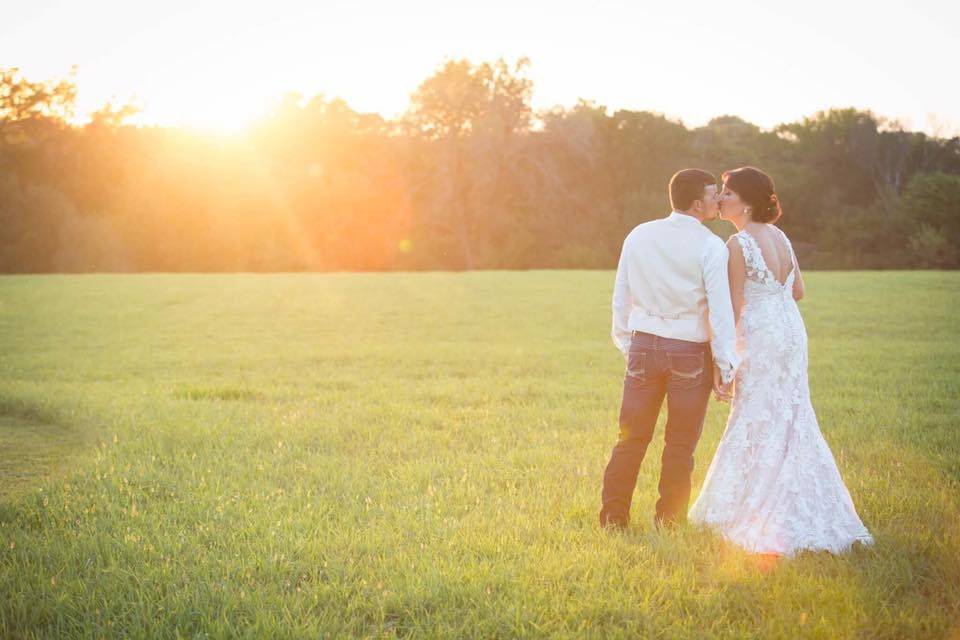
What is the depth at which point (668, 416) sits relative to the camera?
5.20 metres

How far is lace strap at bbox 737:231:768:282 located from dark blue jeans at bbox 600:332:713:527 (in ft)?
2.17

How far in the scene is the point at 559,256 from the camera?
5991 cm

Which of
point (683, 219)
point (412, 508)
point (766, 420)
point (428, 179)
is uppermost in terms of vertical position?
point (428, 179)

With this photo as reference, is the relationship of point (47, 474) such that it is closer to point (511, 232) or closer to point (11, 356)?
point (11, 356)

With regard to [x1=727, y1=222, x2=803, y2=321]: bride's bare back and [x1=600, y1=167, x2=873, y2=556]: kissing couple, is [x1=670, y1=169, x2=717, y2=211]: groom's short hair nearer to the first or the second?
[x1=600, y1=167, x2=873, y2=556]: kissing couple

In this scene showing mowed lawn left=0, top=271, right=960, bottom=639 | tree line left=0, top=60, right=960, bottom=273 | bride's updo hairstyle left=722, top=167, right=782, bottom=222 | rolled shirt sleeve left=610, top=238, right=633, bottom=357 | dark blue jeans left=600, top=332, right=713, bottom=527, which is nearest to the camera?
mowed lawn left=0, top=271, right=960, bottom=639

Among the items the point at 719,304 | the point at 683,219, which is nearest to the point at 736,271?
the point at 719,304

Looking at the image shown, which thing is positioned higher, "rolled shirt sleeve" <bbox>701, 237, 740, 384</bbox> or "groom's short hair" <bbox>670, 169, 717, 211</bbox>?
"groom's short hair" <bbox>670, 169, 717, 211</bbox>

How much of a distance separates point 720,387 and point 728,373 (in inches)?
8.6

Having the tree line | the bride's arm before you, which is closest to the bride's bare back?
the bride's arm

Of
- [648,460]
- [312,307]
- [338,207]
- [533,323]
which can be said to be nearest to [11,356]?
[312,307]

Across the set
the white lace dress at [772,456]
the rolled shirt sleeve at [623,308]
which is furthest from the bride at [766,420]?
the rolled shirt sleeve at [623,308]

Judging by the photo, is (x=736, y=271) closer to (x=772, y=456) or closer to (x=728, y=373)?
(x=728, y=373)

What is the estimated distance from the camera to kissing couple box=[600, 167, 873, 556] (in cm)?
504
